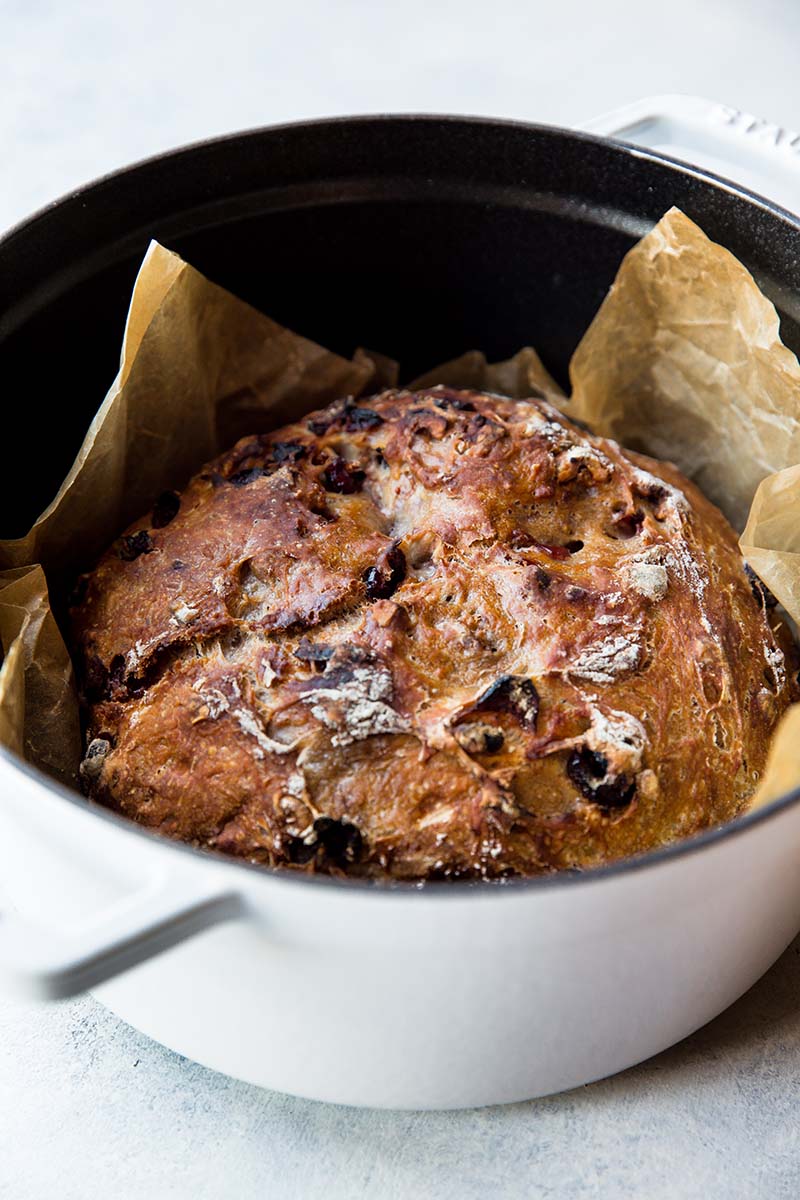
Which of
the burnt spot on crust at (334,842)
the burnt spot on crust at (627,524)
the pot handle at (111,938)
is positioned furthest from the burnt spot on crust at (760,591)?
the pot handle at (111,938)

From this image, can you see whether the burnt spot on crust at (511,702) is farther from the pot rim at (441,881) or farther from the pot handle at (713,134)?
the pot handle at (713,134)

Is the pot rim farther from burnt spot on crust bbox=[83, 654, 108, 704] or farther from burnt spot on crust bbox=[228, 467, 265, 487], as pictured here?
burnt spot on crust bbox=[228, 467, 265, 487]

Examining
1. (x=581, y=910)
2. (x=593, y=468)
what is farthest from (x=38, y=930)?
(x=593, y=468)

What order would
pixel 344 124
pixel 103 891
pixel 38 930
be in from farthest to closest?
pixel 344 124 → pixel 103 891 → pixel 38 930

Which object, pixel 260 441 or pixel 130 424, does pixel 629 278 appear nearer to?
pixel 260 441

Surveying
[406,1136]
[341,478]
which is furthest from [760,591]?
[406,1136]

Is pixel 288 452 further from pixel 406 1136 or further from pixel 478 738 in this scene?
pixel 406 1136
